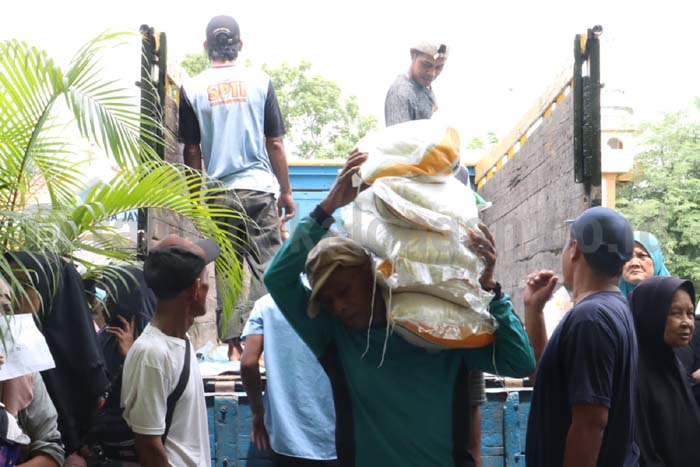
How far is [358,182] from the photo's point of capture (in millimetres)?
2666

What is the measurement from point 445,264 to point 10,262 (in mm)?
1501

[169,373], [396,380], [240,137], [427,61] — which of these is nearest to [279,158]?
[240,137]

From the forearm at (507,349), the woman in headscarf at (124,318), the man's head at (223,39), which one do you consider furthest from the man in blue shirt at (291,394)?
the man's head at (223,39)

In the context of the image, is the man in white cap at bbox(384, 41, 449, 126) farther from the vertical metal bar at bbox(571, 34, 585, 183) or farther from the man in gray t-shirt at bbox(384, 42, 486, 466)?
the vertical metal bar at bbox(571, 34, 585, 183)

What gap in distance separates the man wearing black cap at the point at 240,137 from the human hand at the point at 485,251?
223 centimetres

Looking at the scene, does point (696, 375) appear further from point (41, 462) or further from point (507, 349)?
point (41, 462)

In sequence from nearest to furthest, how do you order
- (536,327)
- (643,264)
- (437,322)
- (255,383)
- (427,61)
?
1. (437,322)
2. (536,327)
3. (255,383)
4. (643,264)
5. (427,61)

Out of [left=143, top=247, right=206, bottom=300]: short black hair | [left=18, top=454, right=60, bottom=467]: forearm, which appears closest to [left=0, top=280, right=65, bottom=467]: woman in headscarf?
[left=18, top=454, right=60, bottom=467]: forearm

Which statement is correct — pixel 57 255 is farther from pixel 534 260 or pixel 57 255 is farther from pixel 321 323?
pixel 534 260

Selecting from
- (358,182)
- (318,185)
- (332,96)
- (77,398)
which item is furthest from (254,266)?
(332,96)

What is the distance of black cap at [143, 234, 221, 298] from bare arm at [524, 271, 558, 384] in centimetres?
114

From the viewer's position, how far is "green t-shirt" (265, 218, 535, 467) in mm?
2637

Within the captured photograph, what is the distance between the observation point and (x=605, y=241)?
2928mm

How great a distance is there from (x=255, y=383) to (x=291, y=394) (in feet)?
0.62
